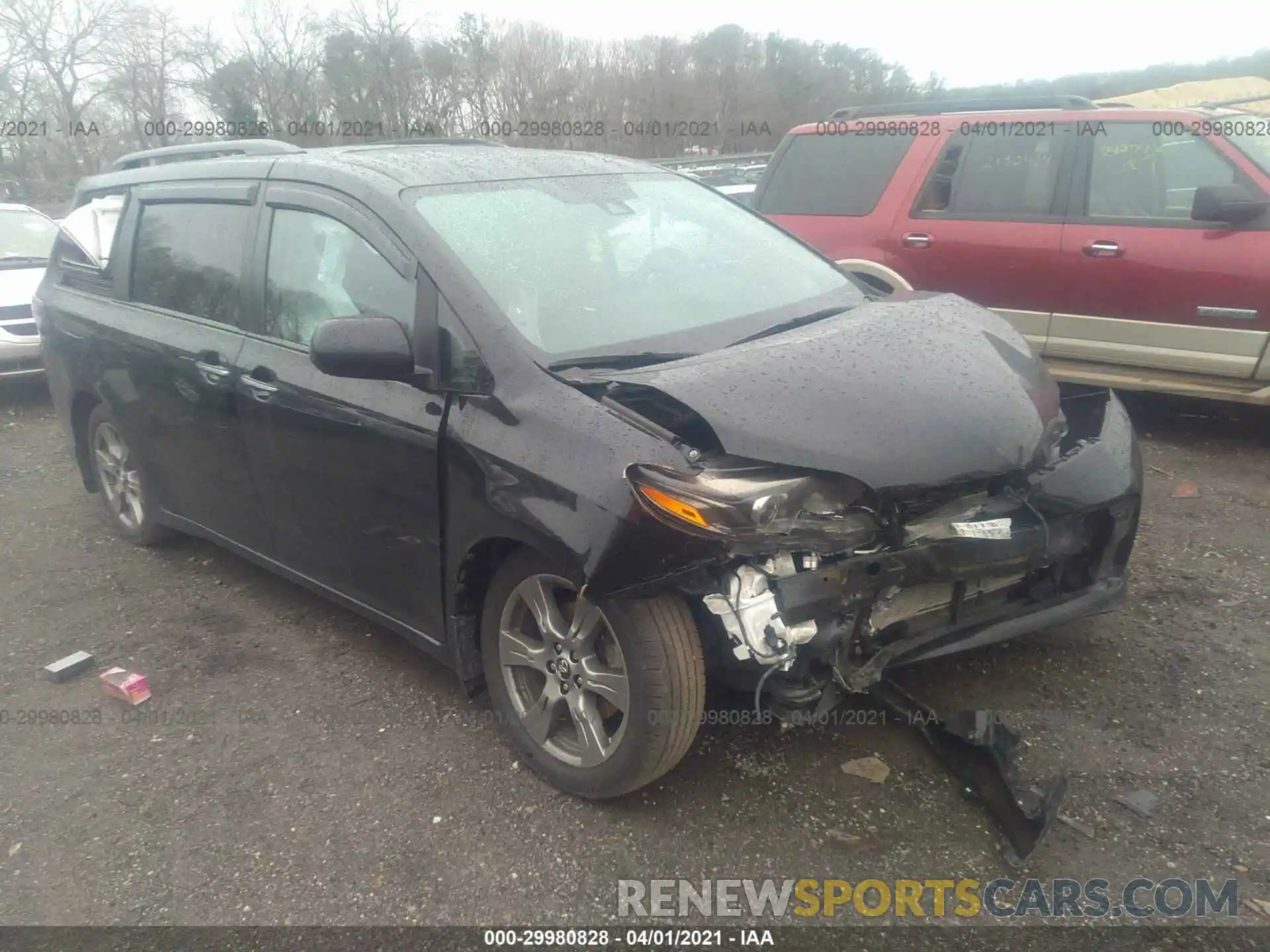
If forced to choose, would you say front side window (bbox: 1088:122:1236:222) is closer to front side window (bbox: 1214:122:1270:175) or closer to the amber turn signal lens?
front side window (bbox: 1214:122:1270:175)

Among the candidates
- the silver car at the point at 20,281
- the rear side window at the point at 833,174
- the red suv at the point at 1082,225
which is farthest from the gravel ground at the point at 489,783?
the silver car at the point at 20,281

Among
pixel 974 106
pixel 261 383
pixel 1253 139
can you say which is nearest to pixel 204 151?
pixel 261 383

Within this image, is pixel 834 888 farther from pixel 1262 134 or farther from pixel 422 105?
pixel 422 105

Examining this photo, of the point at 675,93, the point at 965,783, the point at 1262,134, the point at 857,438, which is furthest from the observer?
the point at 675,93

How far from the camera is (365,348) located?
271 cm

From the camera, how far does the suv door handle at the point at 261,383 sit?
3363 mm

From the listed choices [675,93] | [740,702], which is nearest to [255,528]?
[740,702]

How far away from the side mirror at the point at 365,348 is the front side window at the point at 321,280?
11 cm

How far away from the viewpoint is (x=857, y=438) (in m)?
2.37

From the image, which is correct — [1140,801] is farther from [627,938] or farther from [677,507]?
[677,507]

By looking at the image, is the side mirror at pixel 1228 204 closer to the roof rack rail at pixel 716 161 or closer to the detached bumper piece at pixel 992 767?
the detached bumper piece at pixel 992 767

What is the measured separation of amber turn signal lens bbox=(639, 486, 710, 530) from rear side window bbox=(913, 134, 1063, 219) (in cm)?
454

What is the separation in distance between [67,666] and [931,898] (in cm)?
331

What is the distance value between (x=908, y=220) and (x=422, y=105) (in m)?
22.6
